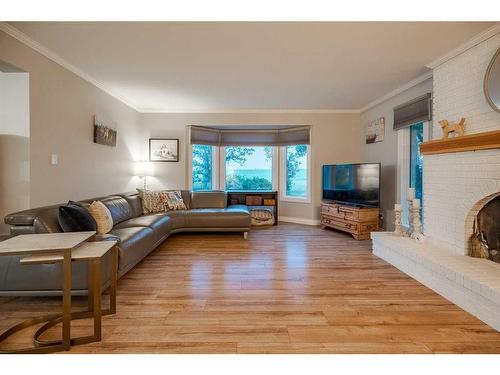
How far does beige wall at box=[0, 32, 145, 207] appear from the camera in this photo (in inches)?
117

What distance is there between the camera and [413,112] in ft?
13.5

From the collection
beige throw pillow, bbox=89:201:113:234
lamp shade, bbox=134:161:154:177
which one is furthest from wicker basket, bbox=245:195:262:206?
beige throw pillow, bbox=89:201:113:234

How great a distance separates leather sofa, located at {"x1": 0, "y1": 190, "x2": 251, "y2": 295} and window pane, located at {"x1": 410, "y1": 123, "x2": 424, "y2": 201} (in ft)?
8.45

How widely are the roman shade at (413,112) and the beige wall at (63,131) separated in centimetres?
446

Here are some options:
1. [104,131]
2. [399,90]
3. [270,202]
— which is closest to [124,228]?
[104,131]

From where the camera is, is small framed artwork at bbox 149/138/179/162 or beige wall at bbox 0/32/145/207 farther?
small framed artwork at bbox 149/138/179/162

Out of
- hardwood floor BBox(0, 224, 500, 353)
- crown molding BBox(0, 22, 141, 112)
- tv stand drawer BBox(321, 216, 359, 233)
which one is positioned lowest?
hardwood floor BBox(0, 224, 500, 353)

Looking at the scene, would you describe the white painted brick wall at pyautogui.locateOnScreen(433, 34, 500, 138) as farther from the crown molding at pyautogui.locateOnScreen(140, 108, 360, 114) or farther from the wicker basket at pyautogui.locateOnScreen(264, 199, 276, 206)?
the wicker basket at pyautogui.locateOnScreen(264, 199, 276, 206)

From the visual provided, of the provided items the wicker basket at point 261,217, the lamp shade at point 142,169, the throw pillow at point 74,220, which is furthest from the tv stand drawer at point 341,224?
the throw pillow at point 74,220

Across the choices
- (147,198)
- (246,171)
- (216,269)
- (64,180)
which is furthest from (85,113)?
(246,171)

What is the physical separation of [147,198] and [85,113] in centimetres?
159

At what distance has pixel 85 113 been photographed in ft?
13.0

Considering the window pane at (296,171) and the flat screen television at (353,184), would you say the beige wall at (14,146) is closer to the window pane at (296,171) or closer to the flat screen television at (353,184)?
the flat screen television at (353,184)

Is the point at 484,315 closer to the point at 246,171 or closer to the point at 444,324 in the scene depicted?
the point at 444,324
